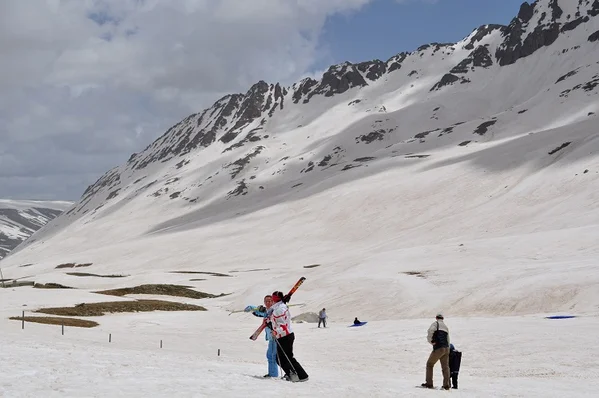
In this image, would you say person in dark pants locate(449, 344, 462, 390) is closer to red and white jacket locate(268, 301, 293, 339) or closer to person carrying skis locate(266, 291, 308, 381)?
person carrying skis locate(266, 291, 308, 381)

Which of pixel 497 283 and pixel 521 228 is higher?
pixel 521 228

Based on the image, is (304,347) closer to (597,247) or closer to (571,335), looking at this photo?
(571,335)

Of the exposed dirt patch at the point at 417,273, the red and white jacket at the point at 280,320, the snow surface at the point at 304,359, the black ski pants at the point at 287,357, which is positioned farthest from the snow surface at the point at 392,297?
the red and white jacket at the point at 280,320

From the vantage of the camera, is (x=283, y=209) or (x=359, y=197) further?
(x=283, y=209)

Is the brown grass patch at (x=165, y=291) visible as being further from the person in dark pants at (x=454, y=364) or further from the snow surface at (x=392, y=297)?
the person in dark pants at (x=454, y=364)

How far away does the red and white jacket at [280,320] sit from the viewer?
18141 mm

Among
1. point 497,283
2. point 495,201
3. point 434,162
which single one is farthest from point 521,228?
point 434,162

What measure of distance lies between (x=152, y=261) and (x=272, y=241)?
3111cm

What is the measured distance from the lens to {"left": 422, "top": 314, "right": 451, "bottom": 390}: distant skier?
19250 millimetres

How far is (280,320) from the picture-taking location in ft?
59.7

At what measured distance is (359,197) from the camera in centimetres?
15650

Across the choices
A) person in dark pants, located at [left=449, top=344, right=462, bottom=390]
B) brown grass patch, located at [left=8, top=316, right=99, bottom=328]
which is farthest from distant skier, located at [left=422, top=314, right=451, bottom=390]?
brown grass patch, located at [left=8, top=316, right=99, bottom=328]

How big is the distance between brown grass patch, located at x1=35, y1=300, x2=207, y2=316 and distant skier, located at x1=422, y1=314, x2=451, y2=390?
39.3 metres

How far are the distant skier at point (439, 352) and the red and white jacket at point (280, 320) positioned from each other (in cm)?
477
